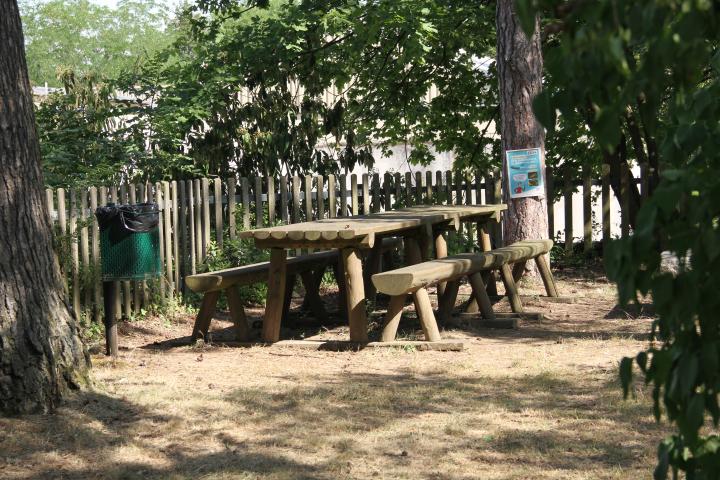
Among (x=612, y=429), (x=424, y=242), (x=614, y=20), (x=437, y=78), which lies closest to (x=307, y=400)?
(x=612, y=429)

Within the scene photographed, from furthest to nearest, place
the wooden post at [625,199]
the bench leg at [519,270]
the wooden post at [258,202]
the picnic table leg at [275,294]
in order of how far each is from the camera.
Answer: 1. the wooden post at [625,199]
2. the wooden post at [258,202]
3. the bench leg at [519,270]
4. the picnic table leg at [275,294]

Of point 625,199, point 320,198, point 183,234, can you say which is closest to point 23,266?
point 183,234

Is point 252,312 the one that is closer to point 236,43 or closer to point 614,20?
point 236,43

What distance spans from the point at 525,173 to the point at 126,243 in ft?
17.3

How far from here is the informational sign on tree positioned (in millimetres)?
11797

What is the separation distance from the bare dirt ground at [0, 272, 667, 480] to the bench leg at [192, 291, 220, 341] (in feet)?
1.26

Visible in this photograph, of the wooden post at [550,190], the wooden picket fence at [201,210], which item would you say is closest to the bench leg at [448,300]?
the wooden picket fence at [201,210]

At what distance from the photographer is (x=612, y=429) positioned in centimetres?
563

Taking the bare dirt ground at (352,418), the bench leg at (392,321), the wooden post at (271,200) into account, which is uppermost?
the wooden post at (271,200)

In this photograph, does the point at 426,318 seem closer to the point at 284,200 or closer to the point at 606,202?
the point at 284,200

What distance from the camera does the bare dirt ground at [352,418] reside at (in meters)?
5.13

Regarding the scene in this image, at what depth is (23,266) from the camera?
6.02 m

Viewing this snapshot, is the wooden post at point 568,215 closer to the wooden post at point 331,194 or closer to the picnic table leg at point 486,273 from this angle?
the picnic table leg at point 486,273

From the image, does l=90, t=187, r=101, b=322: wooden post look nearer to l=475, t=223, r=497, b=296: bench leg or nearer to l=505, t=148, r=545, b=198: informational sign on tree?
l=475, t=223, r=497, b=296: bench leg
